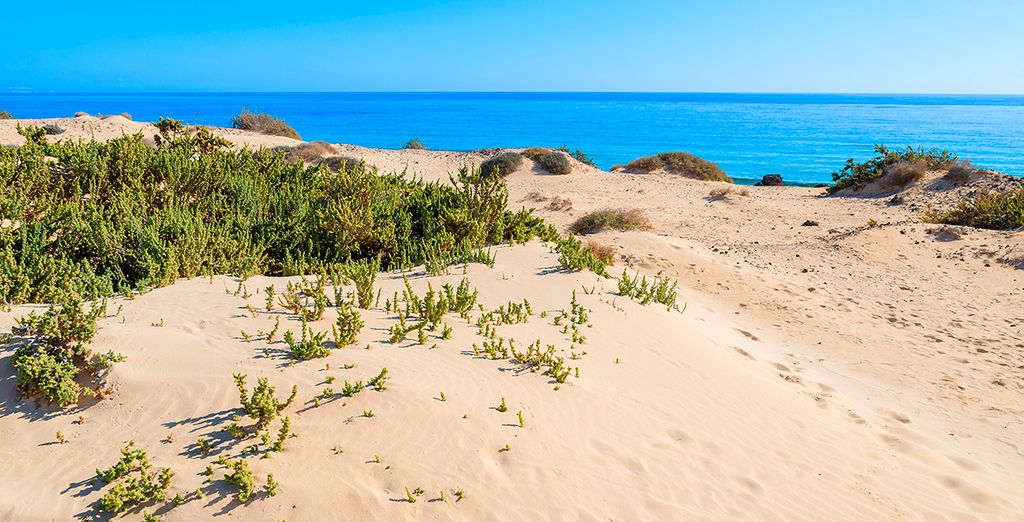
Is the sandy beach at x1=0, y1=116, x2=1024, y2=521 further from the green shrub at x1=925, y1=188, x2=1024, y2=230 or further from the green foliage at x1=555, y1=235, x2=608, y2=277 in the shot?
the green shrub at x1=925, y1=188, x2=1024, y2=230

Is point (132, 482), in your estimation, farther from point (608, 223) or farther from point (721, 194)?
point (721, 194)

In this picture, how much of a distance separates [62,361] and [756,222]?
52.7ft

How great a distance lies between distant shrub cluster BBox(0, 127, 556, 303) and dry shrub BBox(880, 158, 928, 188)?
1658 centimetres

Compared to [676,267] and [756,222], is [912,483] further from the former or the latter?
[756,222]

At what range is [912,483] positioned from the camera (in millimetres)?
4598

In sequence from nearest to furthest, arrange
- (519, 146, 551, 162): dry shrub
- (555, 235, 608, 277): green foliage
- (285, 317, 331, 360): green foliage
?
(285, 317, 331, 360): green foliage < (555, 235, 608, 277): green foliage < (519, 146, 551, 162): dry shrub

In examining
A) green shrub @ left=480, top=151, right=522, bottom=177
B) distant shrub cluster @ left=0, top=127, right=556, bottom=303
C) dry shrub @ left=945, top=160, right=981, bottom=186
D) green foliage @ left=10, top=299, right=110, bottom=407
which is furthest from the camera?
green shrub @ left=480, top=151, right=522, bottom=177

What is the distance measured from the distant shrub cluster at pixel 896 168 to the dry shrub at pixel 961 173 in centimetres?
71

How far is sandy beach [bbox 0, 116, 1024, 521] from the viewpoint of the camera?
3.67 meters

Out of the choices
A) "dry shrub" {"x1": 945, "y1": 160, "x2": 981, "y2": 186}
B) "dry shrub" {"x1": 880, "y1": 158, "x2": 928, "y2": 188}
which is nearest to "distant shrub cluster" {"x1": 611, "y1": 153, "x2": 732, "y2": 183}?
"dry shrub" {"x1": 880, "y1": 158, "x2": 928, "y2": 188}

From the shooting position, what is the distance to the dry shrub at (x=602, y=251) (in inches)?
400

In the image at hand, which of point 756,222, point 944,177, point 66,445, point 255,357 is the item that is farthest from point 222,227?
point 944,177

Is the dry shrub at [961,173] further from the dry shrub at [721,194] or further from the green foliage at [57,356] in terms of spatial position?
the green foliage at [57,356]

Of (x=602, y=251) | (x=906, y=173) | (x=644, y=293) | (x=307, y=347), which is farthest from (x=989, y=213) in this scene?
(x=307, y=347)
